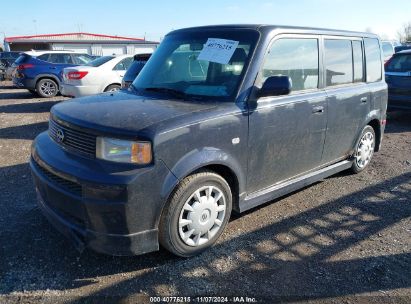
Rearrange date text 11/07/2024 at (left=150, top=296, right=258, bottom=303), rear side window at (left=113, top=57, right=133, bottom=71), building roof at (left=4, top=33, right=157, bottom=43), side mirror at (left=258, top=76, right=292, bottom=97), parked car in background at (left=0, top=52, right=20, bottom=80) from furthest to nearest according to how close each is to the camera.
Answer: building roof at (left=4, top=33, right=157, bottom=43) → parked car in background at (left=0, top=52, right=20, bottom=80) → rear side window at (left=113, top=57, right=133, bottom=71) → side mirror at (left=258, top=76, right=292, bottom=97) → date text 11/07/2024 at (left=150, top=296, right=258, bottom=303)

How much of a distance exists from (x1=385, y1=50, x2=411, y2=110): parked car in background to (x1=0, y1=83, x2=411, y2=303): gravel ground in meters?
4.69

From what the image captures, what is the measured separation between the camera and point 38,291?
110 inches

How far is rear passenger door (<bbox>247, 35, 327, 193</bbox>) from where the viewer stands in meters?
3.45

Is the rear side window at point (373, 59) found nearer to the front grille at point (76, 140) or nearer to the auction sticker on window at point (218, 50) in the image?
the auction sticker on window at point (218, 50)

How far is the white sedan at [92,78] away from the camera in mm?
10203


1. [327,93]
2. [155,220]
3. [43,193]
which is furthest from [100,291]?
[327,93]

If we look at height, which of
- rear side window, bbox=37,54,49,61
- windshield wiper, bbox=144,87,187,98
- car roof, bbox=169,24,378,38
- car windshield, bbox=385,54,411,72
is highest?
car roof, bbox=169,24,378,38

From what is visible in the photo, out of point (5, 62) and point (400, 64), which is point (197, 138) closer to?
point (400, 64)

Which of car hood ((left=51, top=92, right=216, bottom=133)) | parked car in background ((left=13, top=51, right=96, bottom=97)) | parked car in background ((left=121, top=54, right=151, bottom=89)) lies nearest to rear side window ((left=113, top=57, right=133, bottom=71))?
parked car in background ((left=121, top=54, right=151, bottom=89))

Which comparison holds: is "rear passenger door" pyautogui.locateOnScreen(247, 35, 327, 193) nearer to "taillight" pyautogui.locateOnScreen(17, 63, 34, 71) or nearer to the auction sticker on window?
the auction sticker on window

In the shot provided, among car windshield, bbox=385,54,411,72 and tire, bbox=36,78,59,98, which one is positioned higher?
car windshield, bbox=385,54,411,72

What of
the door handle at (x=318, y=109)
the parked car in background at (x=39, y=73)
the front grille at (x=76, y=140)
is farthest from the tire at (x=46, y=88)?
the door handle at (x=318, y=109)

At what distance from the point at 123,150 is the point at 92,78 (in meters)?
8.35

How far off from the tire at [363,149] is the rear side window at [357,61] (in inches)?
29.8
